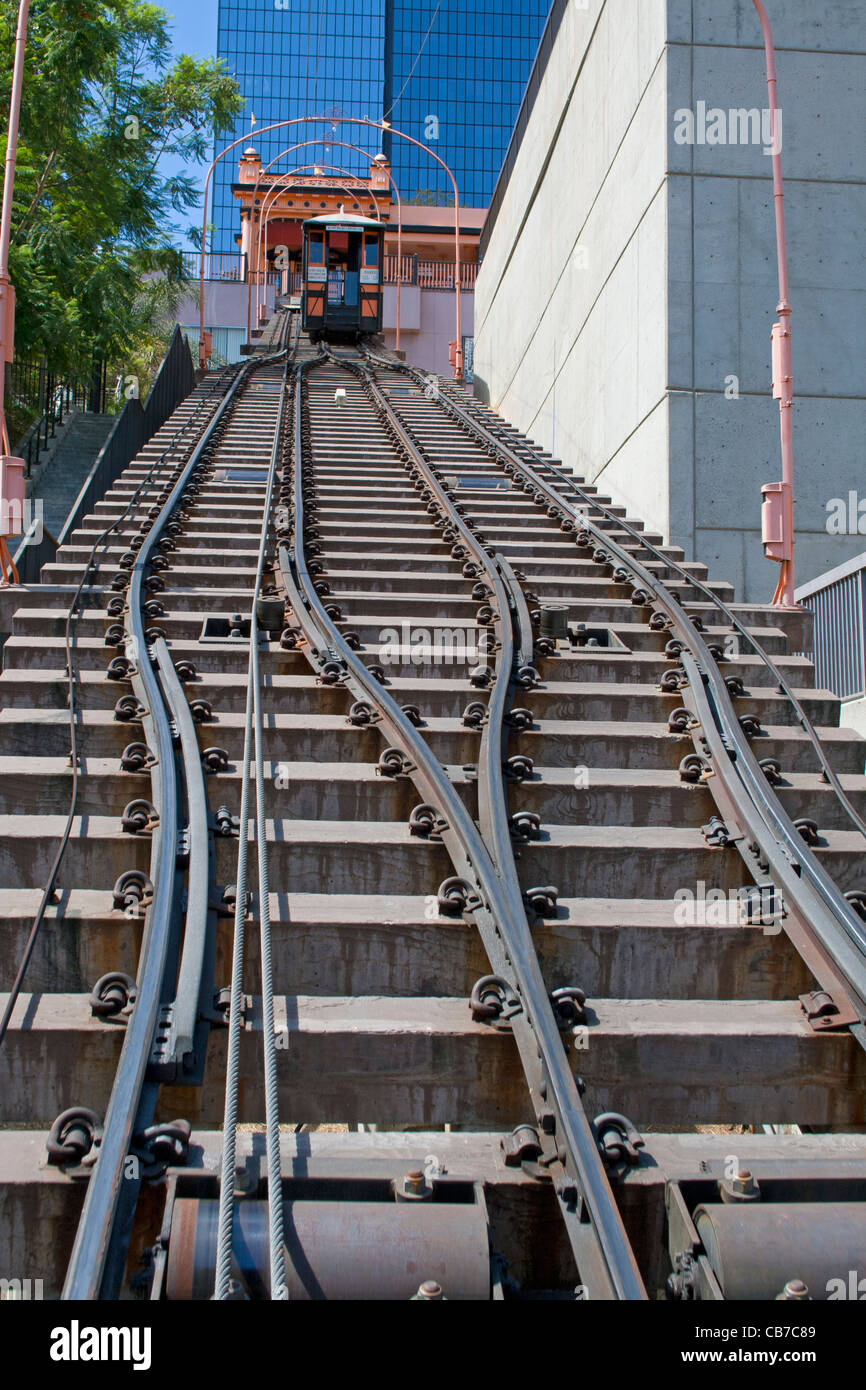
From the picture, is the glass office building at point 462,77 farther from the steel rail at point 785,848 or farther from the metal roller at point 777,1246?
the metal roller at point 777,1246

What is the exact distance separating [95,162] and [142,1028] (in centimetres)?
2305

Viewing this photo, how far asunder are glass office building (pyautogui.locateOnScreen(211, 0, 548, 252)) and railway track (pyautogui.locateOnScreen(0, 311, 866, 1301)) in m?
126

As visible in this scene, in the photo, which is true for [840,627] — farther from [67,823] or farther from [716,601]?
[67,823]

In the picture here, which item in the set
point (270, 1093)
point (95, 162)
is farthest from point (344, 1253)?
point (95, 162)

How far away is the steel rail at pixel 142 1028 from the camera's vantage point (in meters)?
2.43

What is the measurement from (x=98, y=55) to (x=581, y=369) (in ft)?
38.3

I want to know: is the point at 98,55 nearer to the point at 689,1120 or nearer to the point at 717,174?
the point at 717,174

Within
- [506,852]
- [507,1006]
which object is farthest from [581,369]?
[507,1006]

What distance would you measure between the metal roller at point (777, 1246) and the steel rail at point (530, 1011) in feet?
0.79

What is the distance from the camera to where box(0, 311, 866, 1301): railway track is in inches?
106

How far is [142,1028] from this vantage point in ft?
10.3

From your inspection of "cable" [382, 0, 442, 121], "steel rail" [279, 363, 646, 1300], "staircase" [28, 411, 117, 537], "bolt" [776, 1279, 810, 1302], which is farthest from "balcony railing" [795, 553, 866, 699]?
"cable" [382, 0, 442, 121]

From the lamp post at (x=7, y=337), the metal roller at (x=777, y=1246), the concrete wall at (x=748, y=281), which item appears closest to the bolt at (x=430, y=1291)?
the metal roller at (x=777, y=1246)
